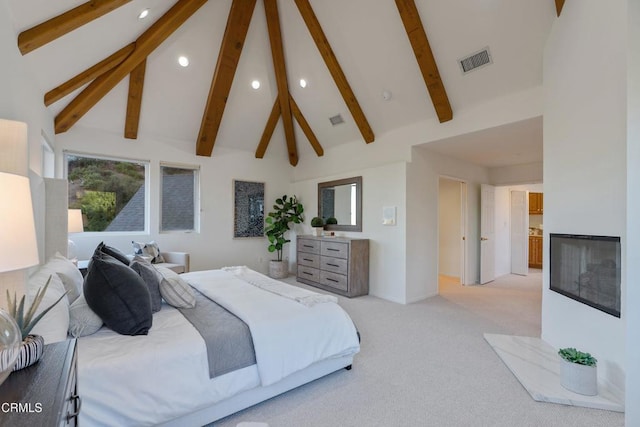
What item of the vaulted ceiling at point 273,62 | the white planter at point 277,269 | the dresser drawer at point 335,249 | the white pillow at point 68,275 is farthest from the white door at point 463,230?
the white pillow at point 68,275

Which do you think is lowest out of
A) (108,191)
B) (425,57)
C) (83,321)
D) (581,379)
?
(581,379)

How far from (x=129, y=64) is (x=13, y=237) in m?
3.58

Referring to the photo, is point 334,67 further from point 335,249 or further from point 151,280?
point 151,280

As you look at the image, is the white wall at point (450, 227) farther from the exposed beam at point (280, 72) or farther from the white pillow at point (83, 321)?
the white pillow at point (83, 321)

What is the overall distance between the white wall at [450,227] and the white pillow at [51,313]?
19.9 ft

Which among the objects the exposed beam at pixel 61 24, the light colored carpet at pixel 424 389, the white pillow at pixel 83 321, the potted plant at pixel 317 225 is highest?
the exposed beam at pixel 61 24

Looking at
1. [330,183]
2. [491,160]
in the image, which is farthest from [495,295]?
[330,183]

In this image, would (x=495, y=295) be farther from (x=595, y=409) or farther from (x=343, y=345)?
(x=343, y=345)

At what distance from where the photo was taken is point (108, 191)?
191 inches

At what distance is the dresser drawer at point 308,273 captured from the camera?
5401 mm

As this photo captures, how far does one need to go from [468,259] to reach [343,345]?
4.31 metres

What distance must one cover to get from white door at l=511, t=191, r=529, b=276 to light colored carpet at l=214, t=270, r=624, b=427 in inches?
143

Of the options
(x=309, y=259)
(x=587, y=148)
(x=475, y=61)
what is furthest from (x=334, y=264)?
(x=587, y=148)

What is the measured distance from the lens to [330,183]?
19.1 ft
